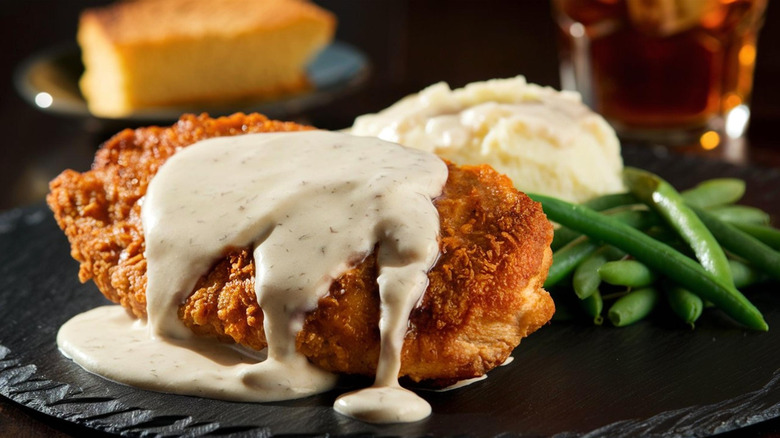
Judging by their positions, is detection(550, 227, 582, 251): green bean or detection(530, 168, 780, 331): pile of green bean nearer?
detection(530, 168, 780, 331): pile of green bean

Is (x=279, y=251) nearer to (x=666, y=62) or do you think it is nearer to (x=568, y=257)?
(x=568, y=257)

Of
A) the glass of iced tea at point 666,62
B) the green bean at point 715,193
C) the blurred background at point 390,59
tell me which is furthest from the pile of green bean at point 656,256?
the blurred background at point 390,59

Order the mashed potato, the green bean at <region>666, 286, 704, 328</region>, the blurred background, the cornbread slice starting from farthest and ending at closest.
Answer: the cornbread slice, the blurred background, the mashed potato, the green bean at <region>666, 286, 704, 328</region>

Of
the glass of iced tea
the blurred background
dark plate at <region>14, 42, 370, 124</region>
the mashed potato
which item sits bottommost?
the blurred background

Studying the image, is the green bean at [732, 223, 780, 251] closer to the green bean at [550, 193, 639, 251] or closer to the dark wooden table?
the green bean at [550, 193, 639, 251]

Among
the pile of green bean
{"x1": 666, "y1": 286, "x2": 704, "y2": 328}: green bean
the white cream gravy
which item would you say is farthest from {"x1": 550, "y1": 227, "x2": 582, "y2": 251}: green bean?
the white cream gravy

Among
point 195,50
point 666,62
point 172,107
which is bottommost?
point 172,107

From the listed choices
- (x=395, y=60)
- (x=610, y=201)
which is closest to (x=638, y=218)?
(x=610, y=201)

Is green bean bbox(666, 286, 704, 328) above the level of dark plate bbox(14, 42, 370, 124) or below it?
above

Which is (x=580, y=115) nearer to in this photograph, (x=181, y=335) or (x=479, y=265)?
(x=479, y=265)
